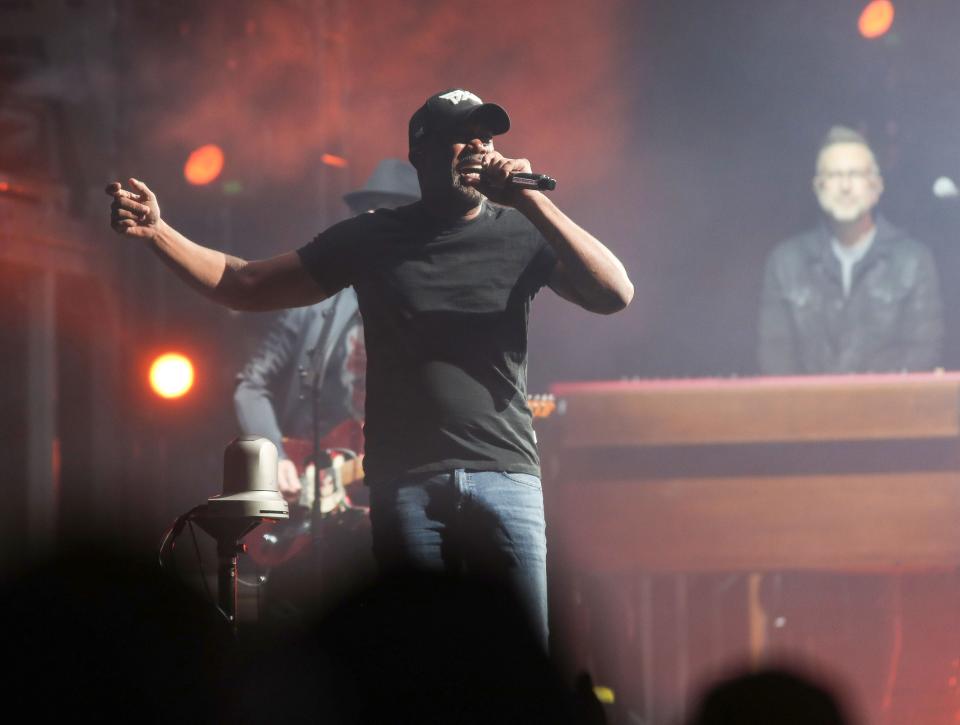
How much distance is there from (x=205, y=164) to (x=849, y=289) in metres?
3.17

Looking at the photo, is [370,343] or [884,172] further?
[884,172]

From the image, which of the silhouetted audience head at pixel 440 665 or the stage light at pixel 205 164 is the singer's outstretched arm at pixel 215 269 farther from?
the stage light at pixel 205 164

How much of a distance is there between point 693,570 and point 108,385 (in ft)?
10.5

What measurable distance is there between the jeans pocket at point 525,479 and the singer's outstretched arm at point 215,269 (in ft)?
1.81

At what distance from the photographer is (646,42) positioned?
604 cm

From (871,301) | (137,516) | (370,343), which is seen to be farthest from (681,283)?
(370,343)

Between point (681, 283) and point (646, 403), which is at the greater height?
point (681, 283)

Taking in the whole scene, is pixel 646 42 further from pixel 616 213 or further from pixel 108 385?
pixel 108 385

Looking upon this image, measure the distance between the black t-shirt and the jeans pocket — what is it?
0.5 inches

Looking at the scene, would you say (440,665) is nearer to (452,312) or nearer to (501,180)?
(452,312)

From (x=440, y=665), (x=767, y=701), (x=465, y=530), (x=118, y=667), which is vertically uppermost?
(x=465, y=530)

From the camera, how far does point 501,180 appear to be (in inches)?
87.7

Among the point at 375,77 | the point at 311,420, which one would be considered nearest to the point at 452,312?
the point at 311,420

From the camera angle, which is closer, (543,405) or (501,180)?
(501,180)
